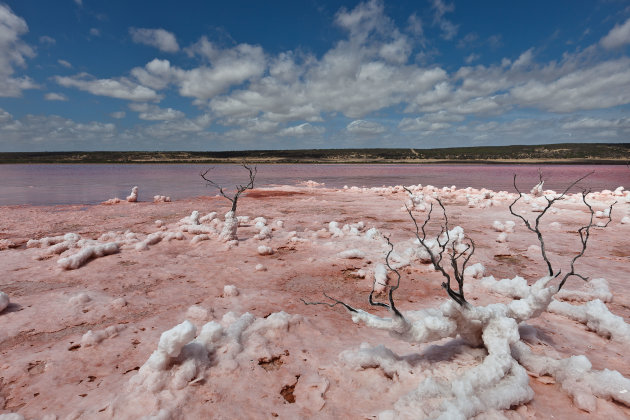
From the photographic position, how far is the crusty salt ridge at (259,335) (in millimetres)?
2115

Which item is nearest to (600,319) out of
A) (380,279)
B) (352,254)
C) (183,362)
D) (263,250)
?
(380,279)

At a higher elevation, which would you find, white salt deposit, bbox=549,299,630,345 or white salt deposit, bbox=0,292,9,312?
white salt deposit, bbox=0,292,9,312

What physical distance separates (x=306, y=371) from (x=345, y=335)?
678 mm

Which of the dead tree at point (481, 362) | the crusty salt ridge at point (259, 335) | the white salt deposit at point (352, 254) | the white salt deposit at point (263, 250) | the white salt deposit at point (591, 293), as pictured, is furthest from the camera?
the white salt deposit at point (263, 250)

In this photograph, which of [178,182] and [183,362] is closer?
[183,362]

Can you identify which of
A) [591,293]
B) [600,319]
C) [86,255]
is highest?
[86,255]

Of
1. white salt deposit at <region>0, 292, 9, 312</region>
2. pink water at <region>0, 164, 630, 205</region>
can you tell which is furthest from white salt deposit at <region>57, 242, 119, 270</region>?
pink water at <region>0, 164, 630, 205</region>

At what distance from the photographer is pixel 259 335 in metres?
2.87

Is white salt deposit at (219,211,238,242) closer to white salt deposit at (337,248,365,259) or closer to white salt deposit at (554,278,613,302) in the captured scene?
→ white salt deposit at (337,248,365,259)

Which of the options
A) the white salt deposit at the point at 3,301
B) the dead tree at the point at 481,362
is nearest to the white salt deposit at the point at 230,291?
the dead tree at the point at 481,362

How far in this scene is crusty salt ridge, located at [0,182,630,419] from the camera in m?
2.12

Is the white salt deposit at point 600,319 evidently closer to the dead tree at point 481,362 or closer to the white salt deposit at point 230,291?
the dead tree at point 481,362

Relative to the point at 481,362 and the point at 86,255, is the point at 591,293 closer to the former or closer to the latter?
the point at 481,362

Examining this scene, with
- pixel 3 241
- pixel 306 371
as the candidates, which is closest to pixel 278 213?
pixel 3 241
